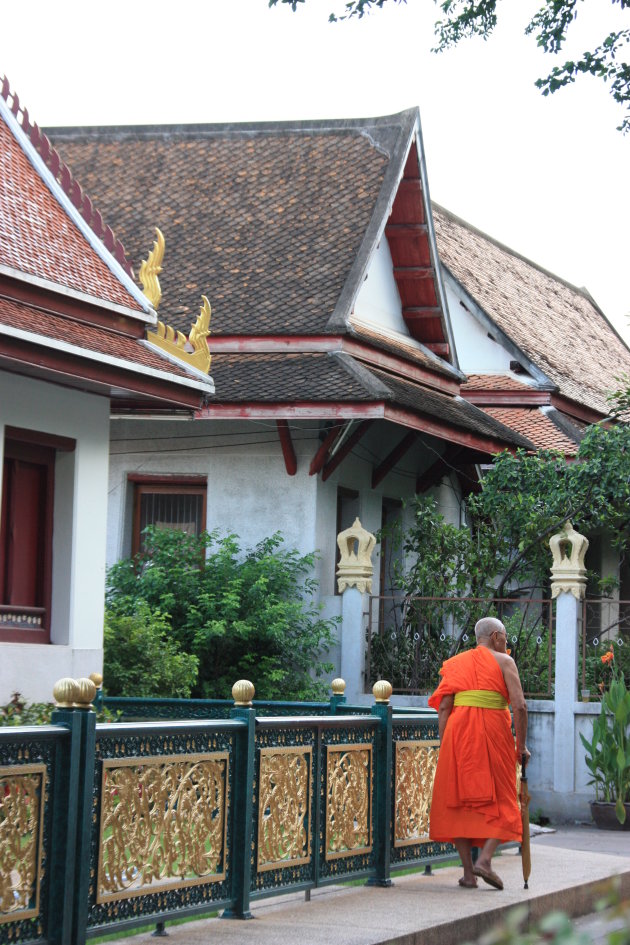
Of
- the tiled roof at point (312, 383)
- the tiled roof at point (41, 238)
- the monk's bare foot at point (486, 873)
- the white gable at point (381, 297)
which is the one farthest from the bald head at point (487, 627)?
the white gable at point (381, 297)

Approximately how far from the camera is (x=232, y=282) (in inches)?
693

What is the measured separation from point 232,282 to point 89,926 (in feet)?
40.5

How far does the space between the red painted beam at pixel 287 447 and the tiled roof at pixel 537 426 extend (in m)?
4.68

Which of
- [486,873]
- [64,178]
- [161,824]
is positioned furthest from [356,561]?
[161,824]

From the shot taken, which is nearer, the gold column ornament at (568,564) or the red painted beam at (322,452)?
the gold column ornament at (568,564)

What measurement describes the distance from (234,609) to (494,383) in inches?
329

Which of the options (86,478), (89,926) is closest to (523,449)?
(86,478)

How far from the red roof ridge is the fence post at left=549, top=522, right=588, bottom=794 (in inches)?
222

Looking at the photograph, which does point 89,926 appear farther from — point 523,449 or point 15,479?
point 523,449

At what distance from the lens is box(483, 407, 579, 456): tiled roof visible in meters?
20.2

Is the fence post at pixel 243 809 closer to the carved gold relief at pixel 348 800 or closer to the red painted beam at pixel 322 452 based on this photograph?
the carved gold relief at pixel 348 800

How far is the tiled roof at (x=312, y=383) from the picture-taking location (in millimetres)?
15242

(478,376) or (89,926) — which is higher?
(478,376)

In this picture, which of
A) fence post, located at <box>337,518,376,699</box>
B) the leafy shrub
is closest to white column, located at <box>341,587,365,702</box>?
fence post, located at <box>337,518,376,699</box>
